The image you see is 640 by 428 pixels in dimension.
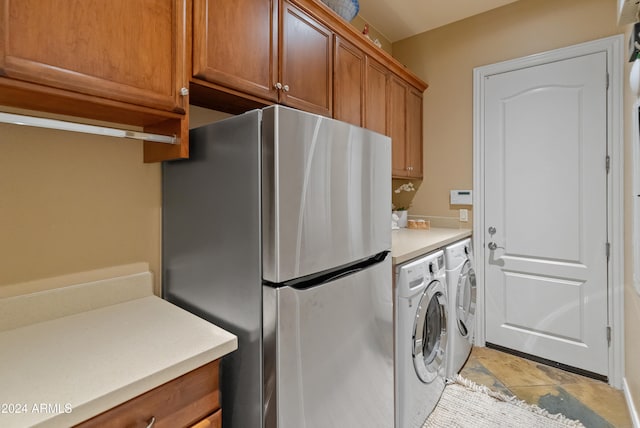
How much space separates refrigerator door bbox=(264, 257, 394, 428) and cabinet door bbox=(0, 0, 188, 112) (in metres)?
0.75

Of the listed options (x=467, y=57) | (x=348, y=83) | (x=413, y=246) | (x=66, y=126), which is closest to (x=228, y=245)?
(x=66, y=126)

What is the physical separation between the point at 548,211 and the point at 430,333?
1.35 m

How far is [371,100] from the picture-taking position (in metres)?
2.16

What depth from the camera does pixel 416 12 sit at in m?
2.60

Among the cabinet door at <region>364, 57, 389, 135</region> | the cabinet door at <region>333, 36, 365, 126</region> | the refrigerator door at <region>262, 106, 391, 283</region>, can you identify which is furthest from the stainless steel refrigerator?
the cabinet door at <region>364, 57, 389, 135</region>

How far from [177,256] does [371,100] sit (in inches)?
62.7

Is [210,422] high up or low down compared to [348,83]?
down

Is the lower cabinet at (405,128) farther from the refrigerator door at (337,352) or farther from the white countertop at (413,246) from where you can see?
the refrigerator door at (337,352)

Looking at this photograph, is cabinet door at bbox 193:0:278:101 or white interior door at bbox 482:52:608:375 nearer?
cabinet door at bbox 193:0:278:101

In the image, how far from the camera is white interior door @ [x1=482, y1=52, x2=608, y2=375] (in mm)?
2182

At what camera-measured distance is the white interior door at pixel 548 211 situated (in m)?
2.18

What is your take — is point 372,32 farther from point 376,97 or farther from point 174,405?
point 174,405

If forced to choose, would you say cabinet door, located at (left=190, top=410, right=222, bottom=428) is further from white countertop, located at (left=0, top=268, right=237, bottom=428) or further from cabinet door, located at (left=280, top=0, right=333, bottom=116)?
cabinet door, located at (left=280, top=0, right=333, bottom=116)

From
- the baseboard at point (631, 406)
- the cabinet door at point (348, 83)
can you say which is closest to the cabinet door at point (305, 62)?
the cabinet door at point (348, 83)
